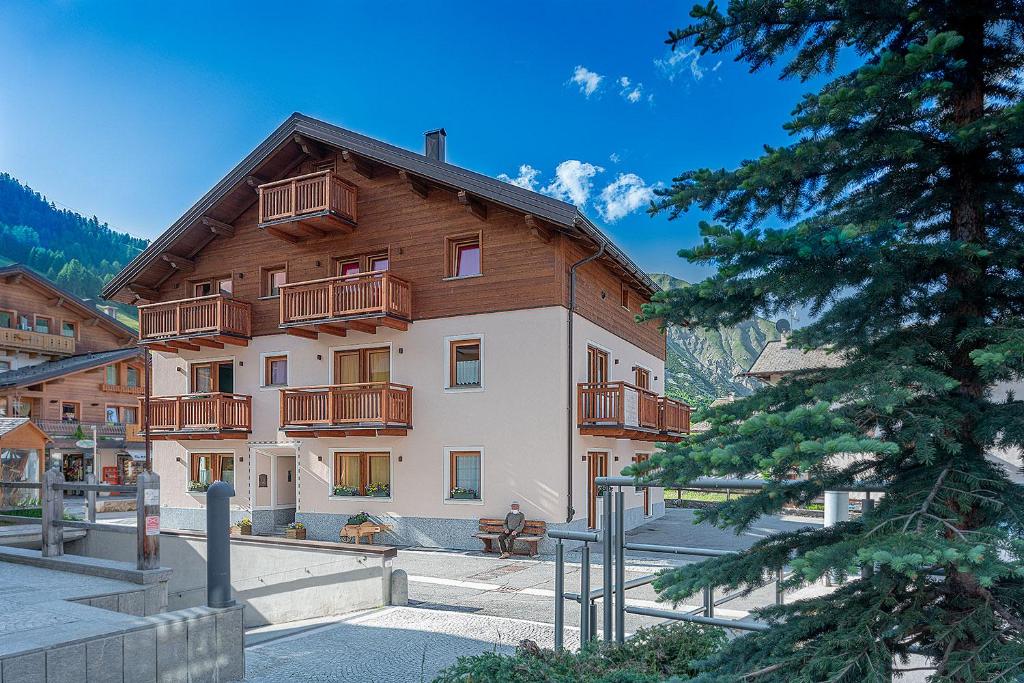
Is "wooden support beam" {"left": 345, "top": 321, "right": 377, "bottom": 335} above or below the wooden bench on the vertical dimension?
above

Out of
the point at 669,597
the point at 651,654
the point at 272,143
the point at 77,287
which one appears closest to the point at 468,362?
the point at 272,143

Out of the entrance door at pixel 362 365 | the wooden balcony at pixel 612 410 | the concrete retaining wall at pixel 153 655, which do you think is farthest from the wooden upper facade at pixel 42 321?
the concrete retaining wall at pixel 153 655

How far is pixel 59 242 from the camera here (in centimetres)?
13162

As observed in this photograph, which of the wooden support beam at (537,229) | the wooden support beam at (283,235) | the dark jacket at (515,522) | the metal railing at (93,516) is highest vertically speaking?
the wooden support beam at (283,235)

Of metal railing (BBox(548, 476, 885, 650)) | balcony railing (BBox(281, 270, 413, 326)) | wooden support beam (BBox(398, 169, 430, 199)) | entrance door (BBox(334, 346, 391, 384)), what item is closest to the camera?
metal railing (BBox(548, 476, 885, 650))

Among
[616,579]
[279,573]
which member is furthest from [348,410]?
[616,579]

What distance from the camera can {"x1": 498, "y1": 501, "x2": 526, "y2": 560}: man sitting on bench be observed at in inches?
627

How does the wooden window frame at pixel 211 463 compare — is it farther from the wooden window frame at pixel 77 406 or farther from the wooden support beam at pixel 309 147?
the wooden window frame at pixel 77 406

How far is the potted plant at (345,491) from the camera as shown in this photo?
18812mm

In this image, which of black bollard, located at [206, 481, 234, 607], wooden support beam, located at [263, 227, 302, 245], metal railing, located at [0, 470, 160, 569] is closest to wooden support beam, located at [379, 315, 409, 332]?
wooden support beam, located at [263, 227, 302, 245]

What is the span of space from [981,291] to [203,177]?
3570 inches

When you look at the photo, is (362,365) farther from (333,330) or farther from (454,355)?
(454,355)

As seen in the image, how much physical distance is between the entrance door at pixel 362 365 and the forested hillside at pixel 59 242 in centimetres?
10117

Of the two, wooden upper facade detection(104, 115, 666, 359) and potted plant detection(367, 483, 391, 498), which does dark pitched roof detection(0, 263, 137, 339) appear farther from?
potted plant detection(367, 483, 391, 498)
